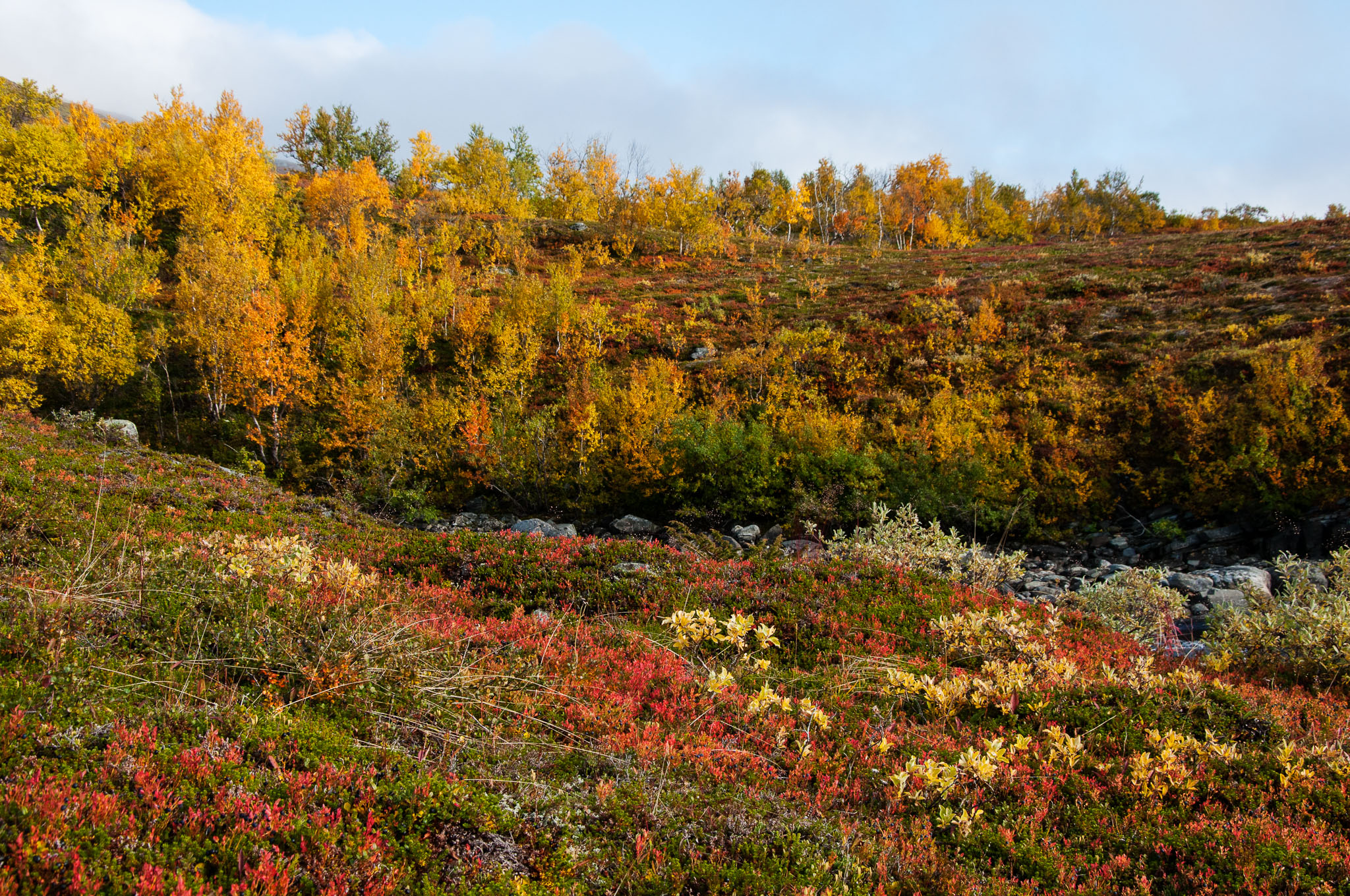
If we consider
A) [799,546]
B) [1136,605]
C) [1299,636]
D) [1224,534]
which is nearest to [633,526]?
[799,546]

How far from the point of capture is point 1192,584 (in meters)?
10.6

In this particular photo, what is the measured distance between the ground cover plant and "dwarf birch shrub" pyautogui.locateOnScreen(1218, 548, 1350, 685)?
22 centimetres

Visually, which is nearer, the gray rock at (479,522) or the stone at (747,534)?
the stone at (747,534)

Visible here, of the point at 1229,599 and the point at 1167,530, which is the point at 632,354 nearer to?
the point at 1167,530

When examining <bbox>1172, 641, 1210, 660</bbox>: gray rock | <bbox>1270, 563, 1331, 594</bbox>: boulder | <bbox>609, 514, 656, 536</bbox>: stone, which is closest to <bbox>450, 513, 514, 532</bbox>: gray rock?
<bbox>609, 514, 656, 536</bbox>: stone

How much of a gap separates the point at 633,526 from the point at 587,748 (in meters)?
13.4

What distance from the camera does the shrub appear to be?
312 inches

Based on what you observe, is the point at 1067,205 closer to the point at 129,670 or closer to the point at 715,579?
the point at 715,579

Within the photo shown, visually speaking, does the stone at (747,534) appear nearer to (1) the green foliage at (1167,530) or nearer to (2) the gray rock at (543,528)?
(2) the gray rock at (543,528)

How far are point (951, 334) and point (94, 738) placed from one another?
95.6 ft

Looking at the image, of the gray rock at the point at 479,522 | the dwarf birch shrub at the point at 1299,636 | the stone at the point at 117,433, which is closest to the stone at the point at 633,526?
the gray rock at the point at 479,522

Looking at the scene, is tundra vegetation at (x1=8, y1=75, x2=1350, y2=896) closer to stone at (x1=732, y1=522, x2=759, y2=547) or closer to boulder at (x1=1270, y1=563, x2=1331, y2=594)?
stone at (x1=732, y1=522, x2=759, y2=547)

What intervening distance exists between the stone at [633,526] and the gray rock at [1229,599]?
12.2m

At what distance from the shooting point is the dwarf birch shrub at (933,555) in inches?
384
